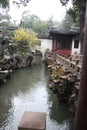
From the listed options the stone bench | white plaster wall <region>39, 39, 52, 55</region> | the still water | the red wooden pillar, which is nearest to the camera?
the red wooden pillar

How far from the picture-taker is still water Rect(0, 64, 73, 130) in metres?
7.14

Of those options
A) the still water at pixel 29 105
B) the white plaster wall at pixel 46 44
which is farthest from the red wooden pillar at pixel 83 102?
the white plaster wall at pixel 46 44

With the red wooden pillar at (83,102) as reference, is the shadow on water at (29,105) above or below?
below

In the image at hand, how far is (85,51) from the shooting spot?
148 centimetres

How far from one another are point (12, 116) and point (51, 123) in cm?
150

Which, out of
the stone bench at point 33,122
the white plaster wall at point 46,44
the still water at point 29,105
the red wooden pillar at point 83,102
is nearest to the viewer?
the red wooden pillar at point 83,102

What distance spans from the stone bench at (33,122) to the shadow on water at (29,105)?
3119 mm

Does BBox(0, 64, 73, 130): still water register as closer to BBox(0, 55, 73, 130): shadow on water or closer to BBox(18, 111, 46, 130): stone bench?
BBox(0, 55, 73, 130): shadow on water

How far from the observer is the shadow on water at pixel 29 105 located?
715cm

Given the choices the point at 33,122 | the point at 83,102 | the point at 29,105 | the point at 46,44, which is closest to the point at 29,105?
the point at 29,105

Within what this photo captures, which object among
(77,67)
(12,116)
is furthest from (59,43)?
(12,116)

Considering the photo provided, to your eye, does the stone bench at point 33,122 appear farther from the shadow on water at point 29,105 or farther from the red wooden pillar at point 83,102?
the shadow on water at point 29,105

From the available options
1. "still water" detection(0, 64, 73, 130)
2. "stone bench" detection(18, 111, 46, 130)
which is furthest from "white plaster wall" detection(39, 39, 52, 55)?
"stone bench" detection(18, 111, 46, 130)

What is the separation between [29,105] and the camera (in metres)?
9.01
